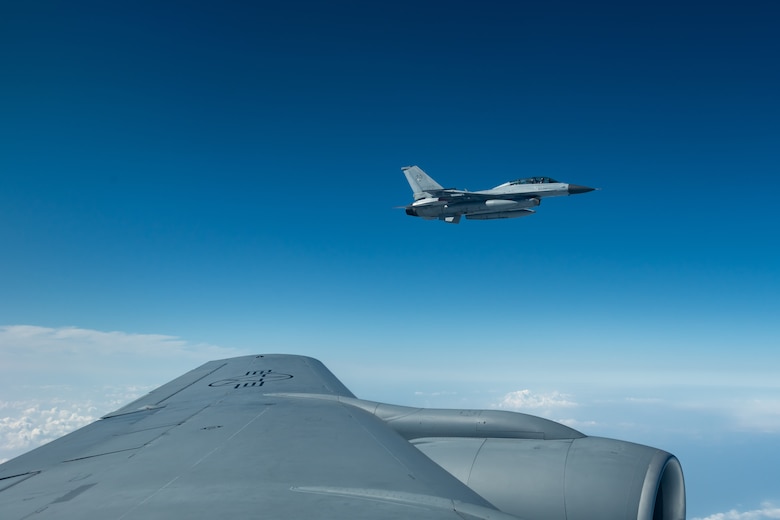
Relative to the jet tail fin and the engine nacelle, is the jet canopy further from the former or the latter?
the engine nacelle

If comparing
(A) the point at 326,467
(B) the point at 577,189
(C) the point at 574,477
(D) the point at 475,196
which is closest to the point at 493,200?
(D) the point at 475,196

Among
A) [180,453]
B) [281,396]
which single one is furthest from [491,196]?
[180,453]

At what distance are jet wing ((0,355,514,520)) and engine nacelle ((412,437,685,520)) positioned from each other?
32.7 inches

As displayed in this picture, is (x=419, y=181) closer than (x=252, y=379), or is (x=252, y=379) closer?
(x=252, y=379)

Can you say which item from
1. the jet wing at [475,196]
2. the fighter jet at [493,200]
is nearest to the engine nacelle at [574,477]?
the fighter jet at [493,200]

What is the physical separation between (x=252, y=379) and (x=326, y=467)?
5662 mm

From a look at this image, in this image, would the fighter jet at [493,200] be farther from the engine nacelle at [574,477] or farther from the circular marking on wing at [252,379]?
the engine nacelle at [574,477]

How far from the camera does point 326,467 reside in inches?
161

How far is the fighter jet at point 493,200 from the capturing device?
32.6 m

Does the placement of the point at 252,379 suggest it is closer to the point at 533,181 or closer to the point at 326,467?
the point at 326,467

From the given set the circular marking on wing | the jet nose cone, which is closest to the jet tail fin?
the jet nose cone

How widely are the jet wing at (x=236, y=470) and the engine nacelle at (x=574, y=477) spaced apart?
83cm

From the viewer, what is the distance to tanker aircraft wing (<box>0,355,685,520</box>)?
3.34m

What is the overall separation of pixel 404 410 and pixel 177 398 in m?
3.76
